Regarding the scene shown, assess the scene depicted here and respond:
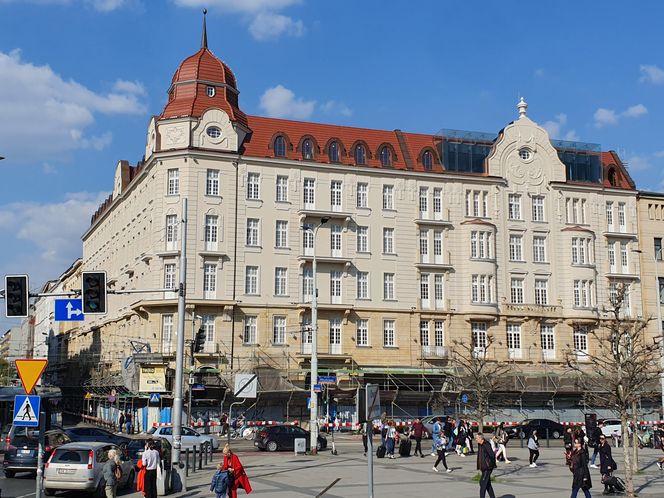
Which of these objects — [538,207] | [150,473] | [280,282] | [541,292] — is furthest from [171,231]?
[150,473]

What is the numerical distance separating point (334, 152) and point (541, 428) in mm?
24084

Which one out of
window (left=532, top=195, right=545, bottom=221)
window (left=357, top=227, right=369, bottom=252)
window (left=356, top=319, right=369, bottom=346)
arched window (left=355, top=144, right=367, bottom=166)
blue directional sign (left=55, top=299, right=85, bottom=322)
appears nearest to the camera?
blue directional sign (left=55, top=299, right=85, bottom=322)

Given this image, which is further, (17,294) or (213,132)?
(213,132)

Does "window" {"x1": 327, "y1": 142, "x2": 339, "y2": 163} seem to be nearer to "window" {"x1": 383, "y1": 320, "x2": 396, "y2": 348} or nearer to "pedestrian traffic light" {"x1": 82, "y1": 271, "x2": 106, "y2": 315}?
"window" {"x1": 383, "y1": 320, "x2": 396, "y2": 348}

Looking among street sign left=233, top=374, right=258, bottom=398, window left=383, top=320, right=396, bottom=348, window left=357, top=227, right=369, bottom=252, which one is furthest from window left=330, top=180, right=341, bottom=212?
street sign left=233, top=374, right=258, bottom=398

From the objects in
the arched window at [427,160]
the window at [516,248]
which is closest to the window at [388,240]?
Answer: the arched window at [427,160]

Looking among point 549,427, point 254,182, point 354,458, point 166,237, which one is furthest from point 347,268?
point 354,458

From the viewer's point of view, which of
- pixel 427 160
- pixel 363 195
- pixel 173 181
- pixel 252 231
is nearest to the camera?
pixel 173 181

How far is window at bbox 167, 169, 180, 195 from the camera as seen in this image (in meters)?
57.2

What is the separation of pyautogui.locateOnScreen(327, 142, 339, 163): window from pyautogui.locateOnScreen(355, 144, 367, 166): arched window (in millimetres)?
1502

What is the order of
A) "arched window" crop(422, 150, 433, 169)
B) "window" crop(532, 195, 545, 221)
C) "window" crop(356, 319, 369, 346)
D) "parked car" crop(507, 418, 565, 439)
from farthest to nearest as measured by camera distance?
1. "window" crop(532, 195, 545, 221)
2. "arched window" crop(422, 150, 433, 169)
3. "window" crop(356, 319, 369, 346)
4. "parked car" crop(507, 418, 565, 439)

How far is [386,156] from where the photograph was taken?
2464 inches

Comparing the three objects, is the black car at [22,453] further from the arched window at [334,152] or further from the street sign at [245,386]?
the arched window at [334,152]

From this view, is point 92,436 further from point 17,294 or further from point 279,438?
point 17,294
